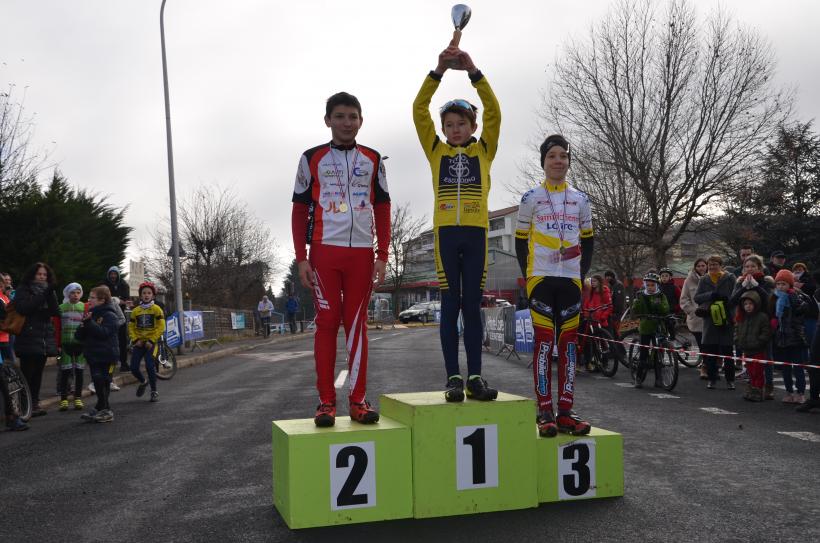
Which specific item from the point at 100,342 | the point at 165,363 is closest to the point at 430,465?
the point at 100,342

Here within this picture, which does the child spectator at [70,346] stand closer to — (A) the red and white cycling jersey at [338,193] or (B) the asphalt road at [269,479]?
(B) the asphalt road at [269,479]

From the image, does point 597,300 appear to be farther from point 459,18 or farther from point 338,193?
point 338,193

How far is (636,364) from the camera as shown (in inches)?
479

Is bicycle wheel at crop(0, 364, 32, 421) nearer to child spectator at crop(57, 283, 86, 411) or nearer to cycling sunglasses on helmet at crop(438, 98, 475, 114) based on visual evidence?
child spectator at crop(57, 283, 86, 411)

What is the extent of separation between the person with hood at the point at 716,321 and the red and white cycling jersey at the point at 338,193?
8.34 meters

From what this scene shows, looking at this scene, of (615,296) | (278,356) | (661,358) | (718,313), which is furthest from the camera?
(278,356)

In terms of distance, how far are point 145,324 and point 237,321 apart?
23.8 m

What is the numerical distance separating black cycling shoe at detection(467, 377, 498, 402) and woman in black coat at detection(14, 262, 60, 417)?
282 inches

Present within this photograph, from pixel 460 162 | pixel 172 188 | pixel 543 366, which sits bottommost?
pixel 543 366

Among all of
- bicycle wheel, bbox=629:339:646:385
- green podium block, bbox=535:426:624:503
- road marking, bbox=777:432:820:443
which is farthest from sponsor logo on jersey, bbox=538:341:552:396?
bicycle wheel, bbox=629:339:646:385

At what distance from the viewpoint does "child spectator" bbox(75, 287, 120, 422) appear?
9.59m

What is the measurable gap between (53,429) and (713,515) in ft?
24.8

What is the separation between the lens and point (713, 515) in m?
4.41

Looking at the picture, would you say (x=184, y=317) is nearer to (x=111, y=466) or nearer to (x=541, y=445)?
(x=111, y=466)
